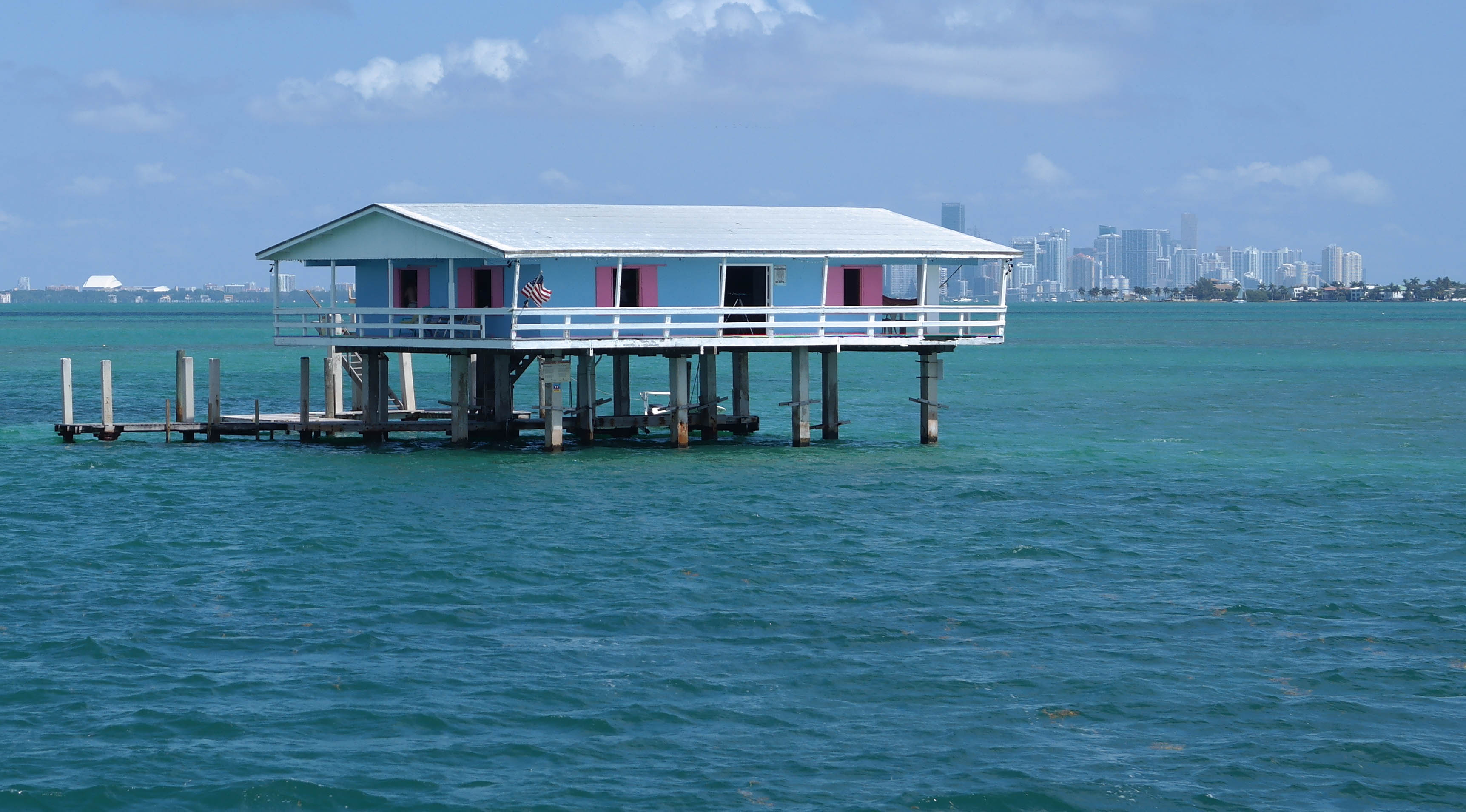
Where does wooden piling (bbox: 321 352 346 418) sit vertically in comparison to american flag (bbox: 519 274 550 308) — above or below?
below

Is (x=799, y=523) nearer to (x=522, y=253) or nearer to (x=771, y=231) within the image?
(x=522, y=253)

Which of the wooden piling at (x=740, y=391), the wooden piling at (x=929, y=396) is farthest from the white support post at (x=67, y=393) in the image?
the wooden piling at (x=929, y=396)

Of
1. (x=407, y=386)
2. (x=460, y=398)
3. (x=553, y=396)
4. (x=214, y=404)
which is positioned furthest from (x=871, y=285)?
(x=214, y=404)

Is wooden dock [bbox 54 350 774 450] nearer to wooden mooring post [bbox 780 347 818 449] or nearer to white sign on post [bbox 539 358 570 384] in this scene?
white sign on post [bbox 539 358 570 384]

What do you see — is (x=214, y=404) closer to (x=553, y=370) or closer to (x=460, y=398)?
(x=460, y=398)

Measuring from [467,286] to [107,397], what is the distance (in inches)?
362

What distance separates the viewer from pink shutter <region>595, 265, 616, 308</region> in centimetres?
3597

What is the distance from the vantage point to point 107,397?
39219 millimetres

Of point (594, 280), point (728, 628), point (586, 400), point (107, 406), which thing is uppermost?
point (594, 280)

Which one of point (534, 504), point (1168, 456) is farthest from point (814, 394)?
point (534, 504)

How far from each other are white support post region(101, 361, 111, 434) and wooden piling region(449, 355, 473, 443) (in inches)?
311

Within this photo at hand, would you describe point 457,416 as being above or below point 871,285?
below

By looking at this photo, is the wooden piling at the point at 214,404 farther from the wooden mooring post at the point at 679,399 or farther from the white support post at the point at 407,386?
the wooden mooring post at the point at 679,399

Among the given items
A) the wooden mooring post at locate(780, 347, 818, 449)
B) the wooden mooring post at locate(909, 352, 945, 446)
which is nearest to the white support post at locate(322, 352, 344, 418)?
the wooden mooring post at locate(780, 347, 818, 449)
